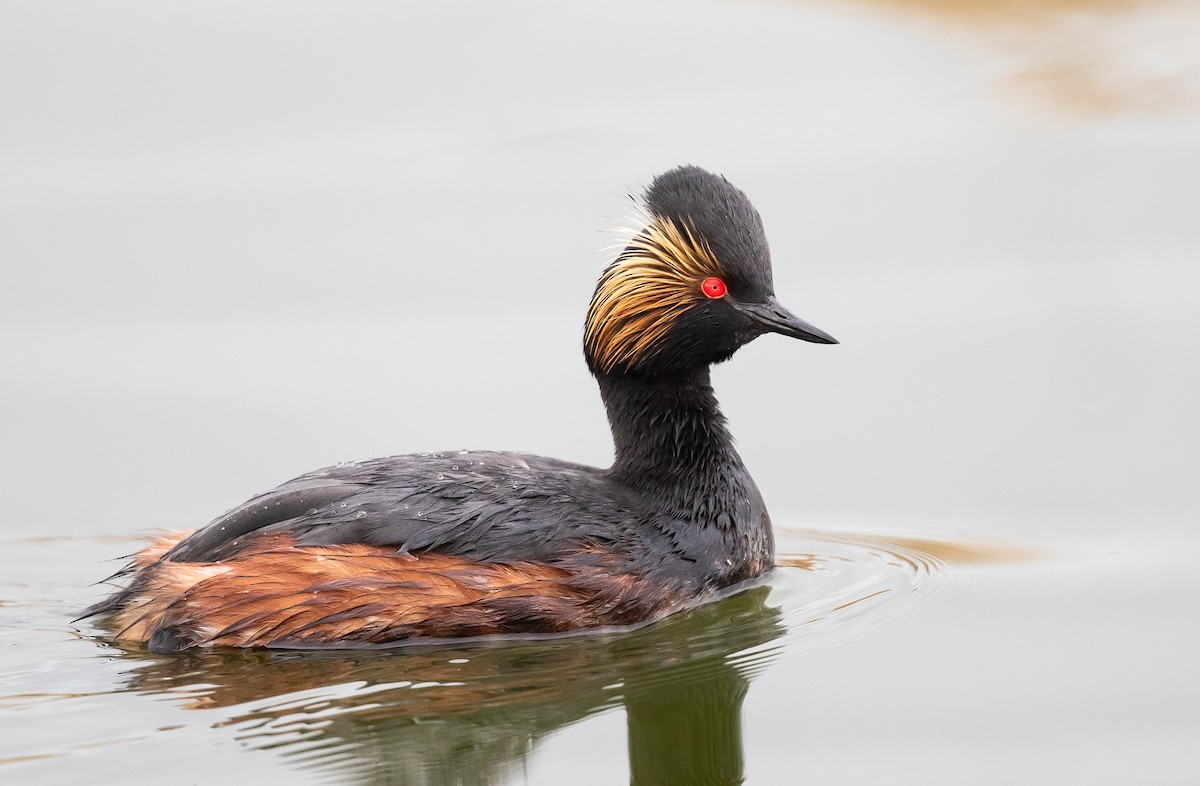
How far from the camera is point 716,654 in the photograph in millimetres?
8031

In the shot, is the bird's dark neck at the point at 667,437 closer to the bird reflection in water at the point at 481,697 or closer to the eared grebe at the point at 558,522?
the eared grebe at the point at 558,522

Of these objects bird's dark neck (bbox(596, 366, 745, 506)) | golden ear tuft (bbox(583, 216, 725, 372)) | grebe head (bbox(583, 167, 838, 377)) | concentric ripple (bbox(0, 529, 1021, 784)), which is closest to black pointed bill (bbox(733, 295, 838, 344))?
grebe head (bbox(583, 167, 838, 377))

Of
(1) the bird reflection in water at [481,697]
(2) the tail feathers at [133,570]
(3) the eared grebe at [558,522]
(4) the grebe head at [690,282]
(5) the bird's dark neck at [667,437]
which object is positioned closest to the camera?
(1) the bird reflection in water at [481,697]

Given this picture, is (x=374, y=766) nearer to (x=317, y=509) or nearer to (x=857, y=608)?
(x=317, y=509)

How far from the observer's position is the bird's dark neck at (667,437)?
9.05 m

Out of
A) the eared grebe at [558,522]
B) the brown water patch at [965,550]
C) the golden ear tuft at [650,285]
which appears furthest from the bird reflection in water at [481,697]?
the golden ear tuft at [650,285]

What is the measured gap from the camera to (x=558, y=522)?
27.8ft

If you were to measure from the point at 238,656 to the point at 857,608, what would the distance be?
9.41 ft

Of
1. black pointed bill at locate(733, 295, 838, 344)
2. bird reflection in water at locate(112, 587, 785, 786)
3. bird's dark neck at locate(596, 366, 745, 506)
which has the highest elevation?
black pointed bill at locate(733, 295, 838, 344)

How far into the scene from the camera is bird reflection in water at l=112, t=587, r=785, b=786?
22.4ft

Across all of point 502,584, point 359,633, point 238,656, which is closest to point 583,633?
point 502,584

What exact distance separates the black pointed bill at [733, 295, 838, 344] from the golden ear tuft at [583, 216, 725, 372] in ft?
0.70

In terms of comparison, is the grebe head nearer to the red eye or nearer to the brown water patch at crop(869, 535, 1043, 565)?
the red eye

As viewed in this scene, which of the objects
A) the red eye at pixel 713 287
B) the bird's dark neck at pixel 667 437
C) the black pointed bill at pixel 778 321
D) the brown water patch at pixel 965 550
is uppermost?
the red eye at pixel 713 287
